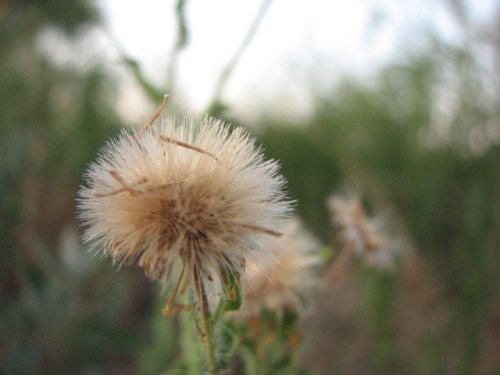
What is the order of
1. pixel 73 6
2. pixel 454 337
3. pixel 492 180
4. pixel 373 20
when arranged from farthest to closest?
pixel 73 6
pixel 492 180
pixel 454 337
pixel 373 20

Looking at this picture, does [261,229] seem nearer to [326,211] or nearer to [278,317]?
[278,317]

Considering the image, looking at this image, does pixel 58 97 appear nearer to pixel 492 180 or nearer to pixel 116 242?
pixel 492 180

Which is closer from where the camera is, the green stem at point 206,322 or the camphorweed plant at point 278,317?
the green stem at point 206,322

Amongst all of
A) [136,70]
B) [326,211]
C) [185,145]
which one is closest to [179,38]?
[136,70]

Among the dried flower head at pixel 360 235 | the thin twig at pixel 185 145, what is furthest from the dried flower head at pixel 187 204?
the dried flower head at pixel 360 235

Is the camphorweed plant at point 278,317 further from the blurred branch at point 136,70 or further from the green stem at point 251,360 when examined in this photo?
the blurred branch at point 136,70

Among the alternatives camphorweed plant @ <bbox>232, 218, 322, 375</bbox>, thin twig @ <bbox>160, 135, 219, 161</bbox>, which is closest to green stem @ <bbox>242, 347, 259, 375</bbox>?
camphorweed plant @ <bbox>232, 218, 322, 375</bbox>

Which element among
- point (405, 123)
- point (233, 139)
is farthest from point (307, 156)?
point (233, 139)
